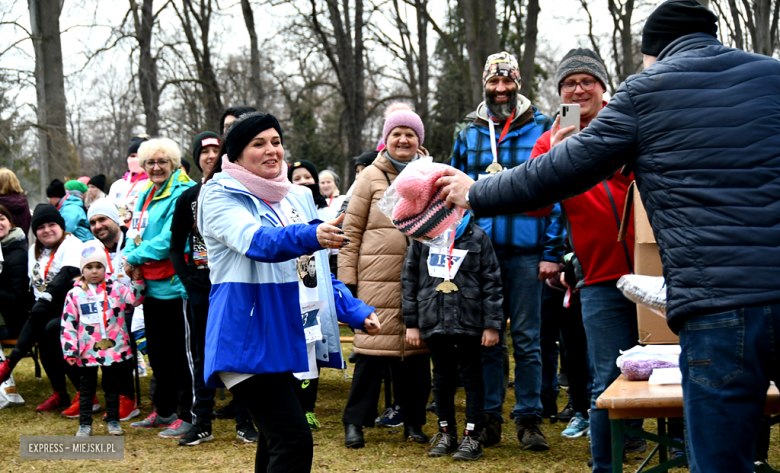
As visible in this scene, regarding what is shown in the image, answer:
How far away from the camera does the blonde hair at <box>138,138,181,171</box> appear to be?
20.7ft

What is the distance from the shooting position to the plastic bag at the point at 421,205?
3090mm

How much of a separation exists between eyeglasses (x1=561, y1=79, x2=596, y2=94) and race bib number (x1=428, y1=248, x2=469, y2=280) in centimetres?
146

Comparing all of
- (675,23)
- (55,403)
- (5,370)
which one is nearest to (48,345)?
(5,370)

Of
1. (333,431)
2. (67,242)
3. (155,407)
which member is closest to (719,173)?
(333,431)

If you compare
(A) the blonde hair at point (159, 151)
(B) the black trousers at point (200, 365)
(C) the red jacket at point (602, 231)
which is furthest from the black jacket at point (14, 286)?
(C) the red jacket at point (602, 231)

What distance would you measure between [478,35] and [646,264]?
39.2 feet

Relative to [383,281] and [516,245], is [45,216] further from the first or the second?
[516,245]

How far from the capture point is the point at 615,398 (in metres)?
3.28

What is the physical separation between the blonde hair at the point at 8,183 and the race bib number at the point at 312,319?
682cm

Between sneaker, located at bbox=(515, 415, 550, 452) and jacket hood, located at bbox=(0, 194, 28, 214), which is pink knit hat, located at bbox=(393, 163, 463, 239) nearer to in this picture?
sneaker, located at bbox=(515, 415, 550, 452)

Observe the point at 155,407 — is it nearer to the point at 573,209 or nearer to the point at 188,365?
the point at 188,365

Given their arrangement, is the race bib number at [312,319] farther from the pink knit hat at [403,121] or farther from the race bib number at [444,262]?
the pink knit hat at [403,121]

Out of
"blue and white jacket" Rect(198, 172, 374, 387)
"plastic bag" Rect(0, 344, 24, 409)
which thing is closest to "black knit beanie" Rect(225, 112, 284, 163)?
"blue and white jacket" Rect(198, 172, 374, 387)

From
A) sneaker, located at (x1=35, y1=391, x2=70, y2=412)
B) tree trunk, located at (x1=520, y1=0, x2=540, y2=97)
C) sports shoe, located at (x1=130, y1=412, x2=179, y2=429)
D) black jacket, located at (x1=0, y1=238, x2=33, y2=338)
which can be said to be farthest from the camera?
tree trunk, located at (x1=520, y1=0, x2=540, y2=97)
